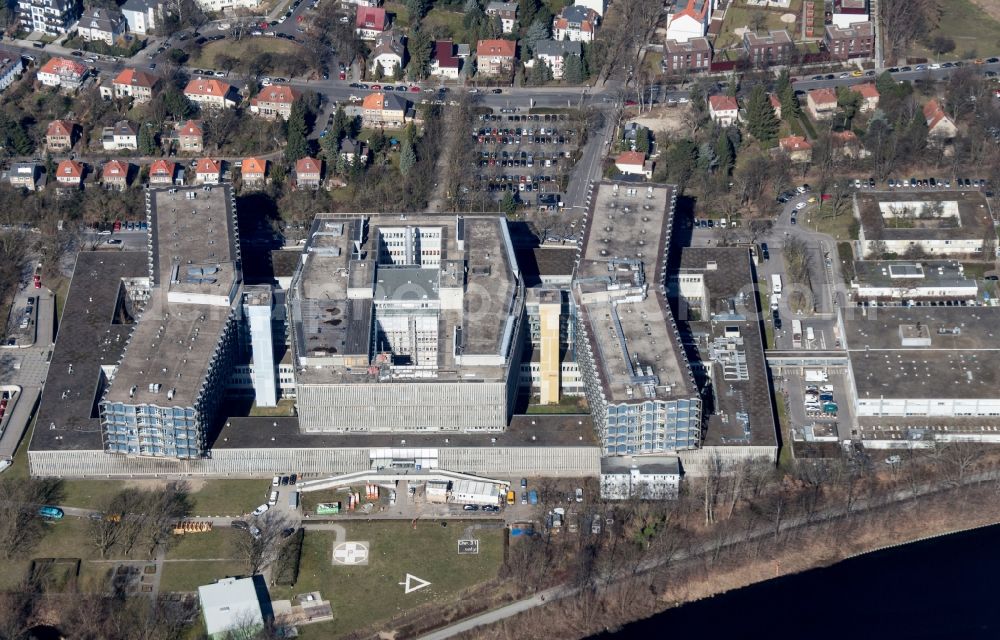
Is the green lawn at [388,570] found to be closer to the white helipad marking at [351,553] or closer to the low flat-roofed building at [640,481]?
the white helipad marking at [351,553]

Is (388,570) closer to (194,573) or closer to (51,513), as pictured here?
(194,573)

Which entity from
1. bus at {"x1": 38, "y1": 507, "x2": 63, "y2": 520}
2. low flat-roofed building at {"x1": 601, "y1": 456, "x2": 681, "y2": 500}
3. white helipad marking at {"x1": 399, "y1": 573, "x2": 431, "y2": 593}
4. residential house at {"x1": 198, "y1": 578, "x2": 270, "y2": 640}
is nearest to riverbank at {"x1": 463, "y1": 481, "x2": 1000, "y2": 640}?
white helipad marking at {"x1": 399, "y1": 573, "x2": 431, "y2": 593}

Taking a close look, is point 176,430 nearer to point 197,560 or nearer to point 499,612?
point 197,560

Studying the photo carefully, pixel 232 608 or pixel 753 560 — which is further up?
pixel 753 560

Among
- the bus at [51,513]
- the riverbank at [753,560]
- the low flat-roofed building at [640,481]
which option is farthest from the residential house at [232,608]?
the low flat-roofed building at [640,481]

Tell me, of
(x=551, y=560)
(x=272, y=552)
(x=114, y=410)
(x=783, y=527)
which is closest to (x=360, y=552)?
(x=272, y=552)

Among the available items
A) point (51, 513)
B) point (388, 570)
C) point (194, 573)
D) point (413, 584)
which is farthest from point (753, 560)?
point (51, 513)

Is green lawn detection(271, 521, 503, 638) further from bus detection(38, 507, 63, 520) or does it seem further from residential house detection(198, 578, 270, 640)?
bus detection(38, 507, 63, 520)
